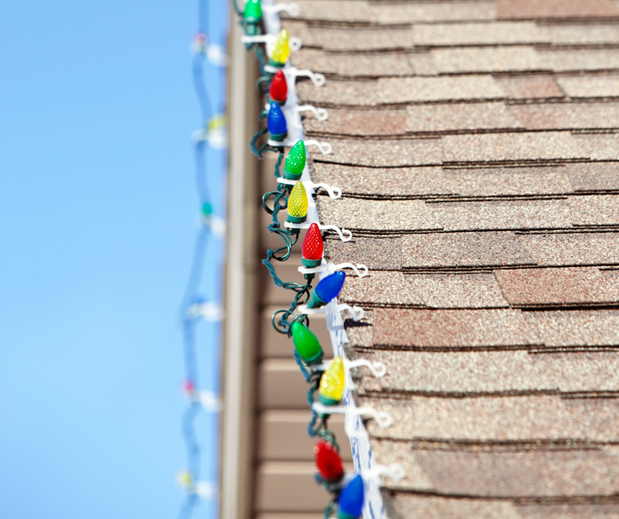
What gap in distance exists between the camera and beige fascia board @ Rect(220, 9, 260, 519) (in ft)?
10.8

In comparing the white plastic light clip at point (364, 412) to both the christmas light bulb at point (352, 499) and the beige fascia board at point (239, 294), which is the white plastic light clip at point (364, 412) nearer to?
the christmas light bulb at point (352, 499)

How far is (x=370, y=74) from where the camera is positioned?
1935mm

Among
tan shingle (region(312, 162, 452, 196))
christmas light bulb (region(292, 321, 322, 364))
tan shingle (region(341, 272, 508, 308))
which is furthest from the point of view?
tan shingle (region(312, 162, 452, 196))

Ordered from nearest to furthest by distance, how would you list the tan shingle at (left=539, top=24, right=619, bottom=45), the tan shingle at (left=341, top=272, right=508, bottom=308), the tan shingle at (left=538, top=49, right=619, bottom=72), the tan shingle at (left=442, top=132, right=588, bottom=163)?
the tan shingle at (left=341, top=272, right=508, bottom=308) < the tan shingle at (left=442, top=132, right=588, bottom=163) < the tan shingle at (left=538, top=49, right=619, bottom=72) < the tan shingle at (left=539, top=24, right=619, bottom=45)

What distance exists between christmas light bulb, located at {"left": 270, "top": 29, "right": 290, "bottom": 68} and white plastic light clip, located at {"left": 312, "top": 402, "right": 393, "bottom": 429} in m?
1.03

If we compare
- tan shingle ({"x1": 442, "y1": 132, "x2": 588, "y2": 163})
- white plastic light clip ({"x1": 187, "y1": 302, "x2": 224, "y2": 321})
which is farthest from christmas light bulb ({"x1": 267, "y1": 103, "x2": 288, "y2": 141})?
white plastic light clip ({"x1": 187, "y1": 302, "x2": 224, "y2": 321})

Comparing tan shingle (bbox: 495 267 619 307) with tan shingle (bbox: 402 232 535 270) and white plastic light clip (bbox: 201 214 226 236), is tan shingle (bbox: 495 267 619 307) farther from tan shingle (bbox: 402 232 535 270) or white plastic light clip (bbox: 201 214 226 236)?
white plastic light clip (bbox: 201 214 226 236)

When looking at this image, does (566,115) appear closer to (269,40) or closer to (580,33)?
(580,33)

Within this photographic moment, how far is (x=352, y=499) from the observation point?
994mm

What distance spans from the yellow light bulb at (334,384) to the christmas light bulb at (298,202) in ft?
1.30

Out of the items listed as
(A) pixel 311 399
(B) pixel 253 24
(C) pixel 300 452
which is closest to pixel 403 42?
(B) pixel 253 24

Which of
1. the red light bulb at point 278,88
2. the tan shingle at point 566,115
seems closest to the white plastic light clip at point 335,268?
the red light bulb at point 278,88

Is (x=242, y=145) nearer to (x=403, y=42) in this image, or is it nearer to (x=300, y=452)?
(x=403, y=42)

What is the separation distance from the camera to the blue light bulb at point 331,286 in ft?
4.11
